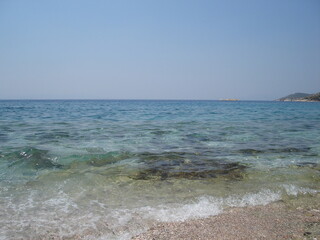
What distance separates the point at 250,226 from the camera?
3826 millimetres

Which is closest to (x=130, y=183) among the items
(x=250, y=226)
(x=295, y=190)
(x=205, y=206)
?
(x=205, y=206)

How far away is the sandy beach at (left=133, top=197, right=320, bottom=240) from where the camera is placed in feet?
11.6

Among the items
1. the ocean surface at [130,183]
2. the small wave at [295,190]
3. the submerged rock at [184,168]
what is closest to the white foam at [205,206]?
the ocean surface at [130,183]

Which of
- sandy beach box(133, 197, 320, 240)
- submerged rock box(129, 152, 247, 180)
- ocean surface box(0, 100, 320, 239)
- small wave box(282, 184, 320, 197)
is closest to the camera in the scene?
sandy beach box(133, 197, 320, 240)

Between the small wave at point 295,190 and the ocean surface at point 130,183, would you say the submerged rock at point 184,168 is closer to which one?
the ocean surface at point 130,183

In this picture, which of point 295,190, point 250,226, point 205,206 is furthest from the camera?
point 295,190

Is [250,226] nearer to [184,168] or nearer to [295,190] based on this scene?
[295,190]

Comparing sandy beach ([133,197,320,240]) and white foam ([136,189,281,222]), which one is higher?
sandy beach ([133,197,320,240])

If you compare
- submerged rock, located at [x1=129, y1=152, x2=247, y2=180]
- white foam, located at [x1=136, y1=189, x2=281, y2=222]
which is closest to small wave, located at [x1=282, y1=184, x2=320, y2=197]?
white foam, located at [x1=136, y1=189, x2=281, y2=222]

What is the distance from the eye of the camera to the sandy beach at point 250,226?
11.6 feet

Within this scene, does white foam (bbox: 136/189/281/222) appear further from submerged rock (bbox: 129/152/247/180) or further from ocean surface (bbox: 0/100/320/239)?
submerged rock (bbox: 129/152/247/180)

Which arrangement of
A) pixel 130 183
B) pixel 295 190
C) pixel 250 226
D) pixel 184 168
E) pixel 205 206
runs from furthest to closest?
pixel 184 168 < pixel 130 183 < pixel 295 190 < pixel 205 206 < pixel 250 226

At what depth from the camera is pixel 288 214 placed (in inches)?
169

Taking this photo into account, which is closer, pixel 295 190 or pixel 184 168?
pixel 295 190
